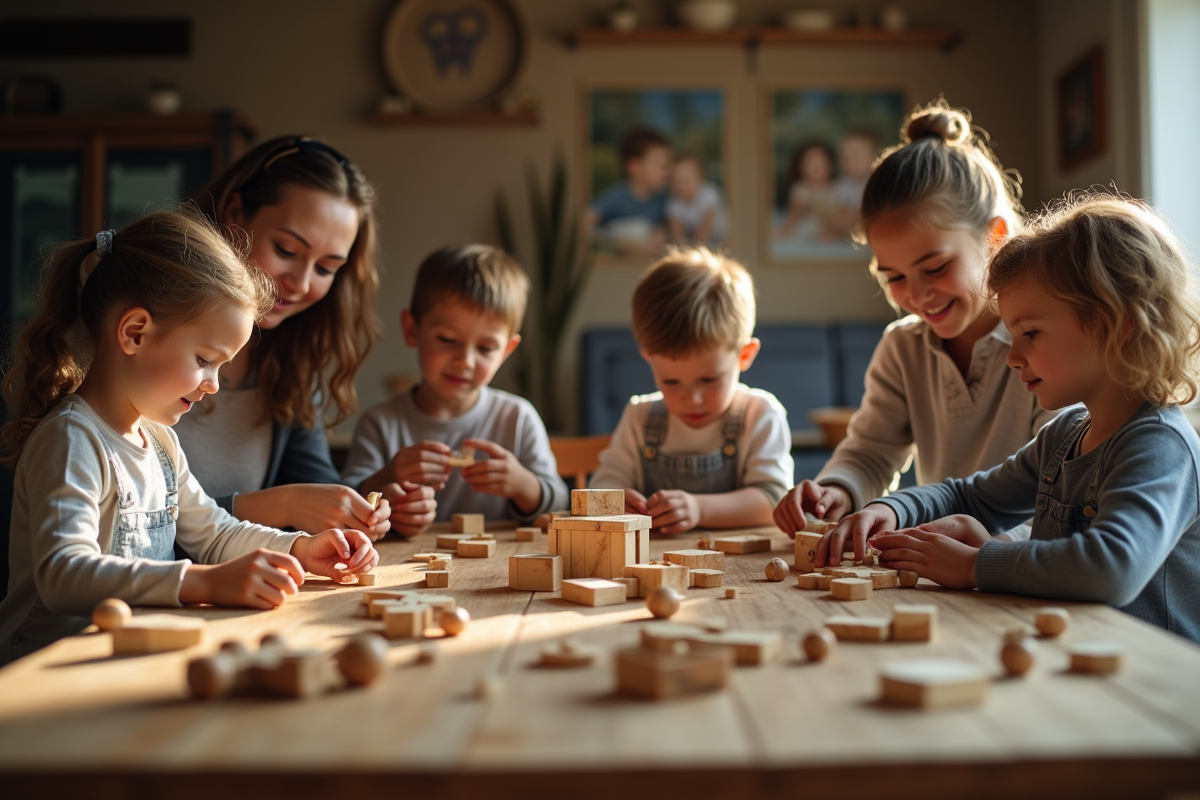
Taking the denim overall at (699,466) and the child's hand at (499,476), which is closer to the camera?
the child's hand at (499,476)

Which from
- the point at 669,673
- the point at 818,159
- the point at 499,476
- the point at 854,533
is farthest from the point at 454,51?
the point at 669,673

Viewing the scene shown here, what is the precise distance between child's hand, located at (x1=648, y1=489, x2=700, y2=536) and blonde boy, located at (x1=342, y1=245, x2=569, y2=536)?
371 mm

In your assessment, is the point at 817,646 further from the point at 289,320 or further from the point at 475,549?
the point at 289,320

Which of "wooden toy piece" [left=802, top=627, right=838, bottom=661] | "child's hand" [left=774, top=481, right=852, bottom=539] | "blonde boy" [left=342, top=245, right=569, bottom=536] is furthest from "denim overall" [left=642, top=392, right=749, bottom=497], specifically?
"wooden toy piece" [left=802, top=627, right=838, bottom=661]

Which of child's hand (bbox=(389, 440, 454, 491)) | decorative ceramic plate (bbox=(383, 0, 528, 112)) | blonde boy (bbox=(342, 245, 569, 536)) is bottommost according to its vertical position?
child's hand (bbox=(389, 440, 454, 491))

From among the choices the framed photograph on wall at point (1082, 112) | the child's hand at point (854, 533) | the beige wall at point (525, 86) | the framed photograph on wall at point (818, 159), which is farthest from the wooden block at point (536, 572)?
the framed photograph on wall at point (818, 159)

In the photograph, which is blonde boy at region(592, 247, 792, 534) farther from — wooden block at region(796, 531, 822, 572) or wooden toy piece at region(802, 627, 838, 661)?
wooden toy piece at region(802, 627, 838, 661)

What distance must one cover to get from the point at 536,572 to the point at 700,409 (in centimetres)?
96

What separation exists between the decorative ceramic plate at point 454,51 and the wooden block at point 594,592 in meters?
4.59

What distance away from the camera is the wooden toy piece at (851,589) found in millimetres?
1169

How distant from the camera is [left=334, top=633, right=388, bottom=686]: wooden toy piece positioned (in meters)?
0.80

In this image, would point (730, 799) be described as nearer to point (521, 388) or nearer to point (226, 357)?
point (226, 357)

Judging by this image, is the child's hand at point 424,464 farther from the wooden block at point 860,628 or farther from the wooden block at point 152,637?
the wooden block at point 860,628

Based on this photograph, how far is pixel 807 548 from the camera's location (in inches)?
56.1
